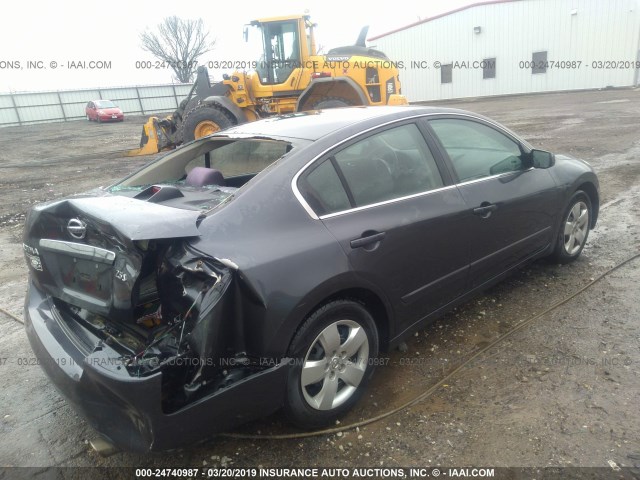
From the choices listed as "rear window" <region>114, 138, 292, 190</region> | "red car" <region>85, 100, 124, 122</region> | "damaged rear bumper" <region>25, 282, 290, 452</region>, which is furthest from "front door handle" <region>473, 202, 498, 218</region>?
"red car" <region>85, 100, 124, 122</region>

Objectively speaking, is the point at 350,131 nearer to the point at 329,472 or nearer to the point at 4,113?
the point at 329,472

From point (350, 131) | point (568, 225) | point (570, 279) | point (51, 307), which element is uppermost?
point (350, 131)

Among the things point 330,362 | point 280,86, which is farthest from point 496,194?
point 280,86

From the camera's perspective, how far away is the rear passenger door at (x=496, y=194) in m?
3.22

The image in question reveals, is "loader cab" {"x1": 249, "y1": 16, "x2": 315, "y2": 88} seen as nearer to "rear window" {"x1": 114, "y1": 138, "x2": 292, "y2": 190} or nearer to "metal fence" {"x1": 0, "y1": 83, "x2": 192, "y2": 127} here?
"rear window" {"x1": 114, "y1": 138, "x2": 292, "y2": 190}

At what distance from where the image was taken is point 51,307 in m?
2.57

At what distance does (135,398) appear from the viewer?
6.30ft

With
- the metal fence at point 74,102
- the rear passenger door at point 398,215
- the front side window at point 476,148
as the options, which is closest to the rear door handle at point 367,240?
the rear passenger door at point 398,215

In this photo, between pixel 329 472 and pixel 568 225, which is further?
pixel 568 225

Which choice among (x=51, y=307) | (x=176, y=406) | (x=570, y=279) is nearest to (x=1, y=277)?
(x=51, y=307)

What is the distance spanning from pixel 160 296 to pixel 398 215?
1.34 meters

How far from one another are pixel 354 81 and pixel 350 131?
881cm

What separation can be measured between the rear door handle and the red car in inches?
1249

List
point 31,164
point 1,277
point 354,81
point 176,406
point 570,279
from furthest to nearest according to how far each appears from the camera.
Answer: point 31,164 → point 354,81 → point 1,277 → point 570,279 → point 176,406
